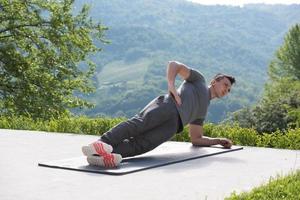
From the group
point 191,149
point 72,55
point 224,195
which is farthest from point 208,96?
point 72,55

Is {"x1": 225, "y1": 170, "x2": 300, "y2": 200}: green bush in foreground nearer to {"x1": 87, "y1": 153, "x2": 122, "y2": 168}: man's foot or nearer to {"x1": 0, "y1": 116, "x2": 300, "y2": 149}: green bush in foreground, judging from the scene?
{"x1": 87, "y1": 153, "x2": 122, "y2": 168}: man's foot

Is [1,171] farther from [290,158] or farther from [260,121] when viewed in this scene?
[260,121]

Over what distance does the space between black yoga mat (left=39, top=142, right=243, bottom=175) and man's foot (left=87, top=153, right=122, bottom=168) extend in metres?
0.05

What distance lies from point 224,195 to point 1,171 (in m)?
1.89

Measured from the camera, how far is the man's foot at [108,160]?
193 inches

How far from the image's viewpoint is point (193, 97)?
5.85 metres

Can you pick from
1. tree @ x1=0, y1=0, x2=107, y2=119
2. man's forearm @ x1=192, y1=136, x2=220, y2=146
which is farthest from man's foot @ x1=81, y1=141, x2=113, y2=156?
tree @ x1=0, y1=0, x2=107, y2=119

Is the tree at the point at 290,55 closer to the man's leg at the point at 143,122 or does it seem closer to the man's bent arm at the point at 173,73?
the man's bent arm at the point at 173,73

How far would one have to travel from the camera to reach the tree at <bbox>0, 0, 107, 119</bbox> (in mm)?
21984

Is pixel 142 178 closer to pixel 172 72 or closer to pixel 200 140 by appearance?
pixel 172 72

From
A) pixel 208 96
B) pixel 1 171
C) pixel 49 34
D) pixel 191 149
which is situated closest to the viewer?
pixel 1 171

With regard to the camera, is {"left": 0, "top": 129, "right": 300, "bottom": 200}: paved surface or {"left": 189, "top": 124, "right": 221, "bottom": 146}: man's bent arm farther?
{"left": 189, "top": 124, "right": 221, "bottom": 146}: man's bent arm

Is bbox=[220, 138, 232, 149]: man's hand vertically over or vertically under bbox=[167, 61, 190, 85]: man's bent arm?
under

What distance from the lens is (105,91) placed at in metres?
164
